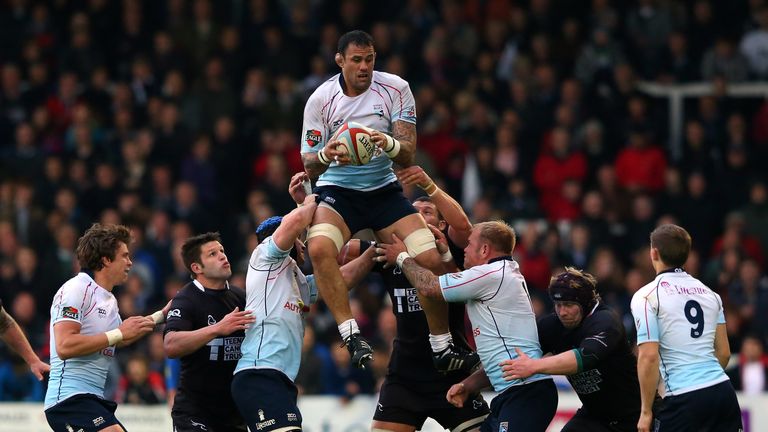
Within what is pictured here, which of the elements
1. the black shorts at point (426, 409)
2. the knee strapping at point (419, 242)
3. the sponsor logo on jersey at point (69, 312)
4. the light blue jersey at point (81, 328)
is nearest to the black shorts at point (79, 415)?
the light blue jersey at point (81, 328)

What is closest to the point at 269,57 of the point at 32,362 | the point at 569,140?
the point at 569,140

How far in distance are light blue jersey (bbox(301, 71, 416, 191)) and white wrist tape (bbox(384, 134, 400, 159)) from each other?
19 centimetres

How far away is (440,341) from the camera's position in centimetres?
1095

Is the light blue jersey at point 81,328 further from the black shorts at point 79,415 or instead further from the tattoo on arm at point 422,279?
the tattoo on arm at point 422,279

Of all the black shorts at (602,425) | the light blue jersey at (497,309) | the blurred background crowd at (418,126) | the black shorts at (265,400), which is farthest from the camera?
the blurred background crowd at (418,126)

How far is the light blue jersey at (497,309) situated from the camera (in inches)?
414

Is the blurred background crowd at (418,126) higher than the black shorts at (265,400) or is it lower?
higher

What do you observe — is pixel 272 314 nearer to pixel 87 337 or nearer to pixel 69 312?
pixel 87 337

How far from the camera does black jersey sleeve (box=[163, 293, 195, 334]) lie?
10.9 m

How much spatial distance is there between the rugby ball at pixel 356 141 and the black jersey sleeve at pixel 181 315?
1.83 m

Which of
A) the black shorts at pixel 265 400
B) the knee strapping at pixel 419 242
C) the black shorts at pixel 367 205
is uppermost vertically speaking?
Result: the black shorts at pixel 367 205

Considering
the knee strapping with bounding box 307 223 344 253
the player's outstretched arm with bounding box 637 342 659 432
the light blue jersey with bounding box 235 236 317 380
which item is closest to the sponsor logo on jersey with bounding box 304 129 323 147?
the knee strapping with bounding box 307 223 344 253

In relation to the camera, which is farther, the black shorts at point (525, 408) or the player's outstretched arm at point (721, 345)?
the player's outstretched arm at point (721, 345)

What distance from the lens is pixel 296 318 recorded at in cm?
1084
